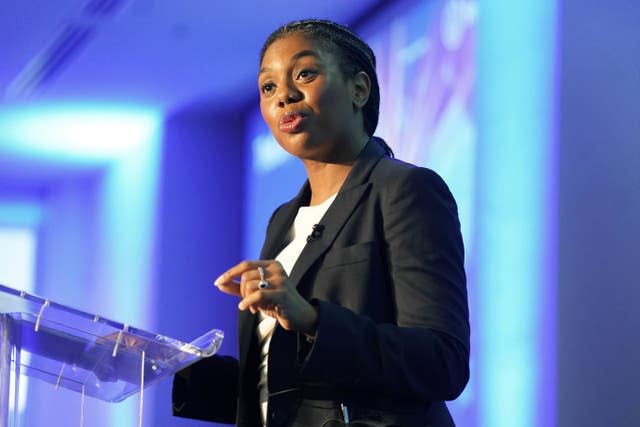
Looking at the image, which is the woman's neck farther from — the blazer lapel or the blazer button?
the blazer button

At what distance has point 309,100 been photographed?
174 cm

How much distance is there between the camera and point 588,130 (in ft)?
12.2

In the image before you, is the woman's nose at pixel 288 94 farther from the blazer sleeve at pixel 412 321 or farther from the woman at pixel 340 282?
the blazer sleeve at pixel 412 321

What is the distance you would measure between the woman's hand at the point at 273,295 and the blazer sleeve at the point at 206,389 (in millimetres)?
489

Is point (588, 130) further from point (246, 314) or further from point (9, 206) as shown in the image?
point (9, 206)

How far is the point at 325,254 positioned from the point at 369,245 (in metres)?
0.07

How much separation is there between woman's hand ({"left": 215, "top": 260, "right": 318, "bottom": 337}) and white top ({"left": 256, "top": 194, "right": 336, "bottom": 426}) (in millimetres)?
246

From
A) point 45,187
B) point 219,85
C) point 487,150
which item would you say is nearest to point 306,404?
point 487,150

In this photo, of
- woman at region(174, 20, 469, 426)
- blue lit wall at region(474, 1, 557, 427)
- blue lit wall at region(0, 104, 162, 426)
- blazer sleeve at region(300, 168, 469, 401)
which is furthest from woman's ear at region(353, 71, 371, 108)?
blue lit wall at region(0, 104, 162, 426)

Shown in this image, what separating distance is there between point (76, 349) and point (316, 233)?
15.2 inches

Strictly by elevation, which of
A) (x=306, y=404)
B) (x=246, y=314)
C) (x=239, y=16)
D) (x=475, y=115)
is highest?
(x=239, y=16)

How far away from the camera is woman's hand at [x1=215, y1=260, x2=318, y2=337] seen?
1307 millimetres

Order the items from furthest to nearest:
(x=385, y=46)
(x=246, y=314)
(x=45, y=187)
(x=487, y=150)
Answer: (x=45, y=187) < (x=385, y=46) < (x=487, y=150) < (x=246, y=314)

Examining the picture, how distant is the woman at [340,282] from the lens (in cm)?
141
